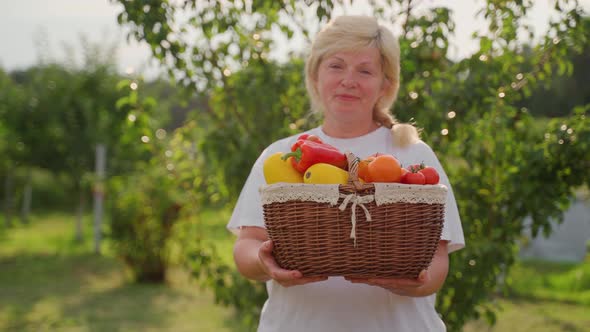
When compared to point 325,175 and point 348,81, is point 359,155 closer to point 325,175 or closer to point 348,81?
point 348,81

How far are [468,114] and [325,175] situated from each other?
1.73 metres

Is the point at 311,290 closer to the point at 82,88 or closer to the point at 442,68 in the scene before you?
the point at 442,68

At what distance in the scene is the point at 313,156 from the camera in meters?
1.61

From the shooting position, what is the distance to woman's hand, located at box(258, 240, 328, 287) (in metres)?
1.60

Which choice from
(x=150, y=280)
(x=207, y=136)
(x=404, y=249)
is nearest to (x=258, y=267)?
(x=404, y=249)

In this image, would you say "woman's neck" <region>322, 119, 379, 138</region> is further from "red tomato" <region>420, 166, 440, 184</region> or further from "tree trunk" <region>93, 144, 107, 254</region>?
"tree trunk" <region>93, 144, 107, 254</region>

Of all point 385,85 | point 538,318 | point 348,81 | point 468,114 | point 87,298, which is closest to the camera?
point 348,81

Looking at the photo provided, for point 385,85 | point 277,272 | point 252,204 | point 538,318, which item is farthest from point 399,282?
point 538,318

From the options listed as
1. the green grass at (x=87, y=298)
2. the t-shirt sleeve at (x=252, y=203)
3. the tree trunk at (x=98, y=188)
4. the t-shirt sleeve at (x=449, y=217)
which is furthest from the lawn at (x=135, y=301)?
the t-shirt sleeve at (x=449, y=217)

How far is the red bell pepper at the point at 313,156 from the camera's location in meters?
1.61

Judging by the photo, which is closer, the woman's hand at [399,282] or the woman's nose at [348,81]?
the woman's hand at [399,282]

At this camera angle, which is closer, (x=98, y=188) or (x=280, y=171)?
(x=280, y=171)

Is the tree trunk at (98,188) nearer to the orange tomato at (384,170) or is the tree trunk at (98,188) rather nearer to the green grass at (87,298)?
the green grass at (87,298)

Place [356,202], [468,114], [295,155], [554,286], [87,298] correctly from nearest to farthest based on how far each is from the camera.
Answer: [356,202]
[295,155]
[468,114]
[554,286]
[87,298]
